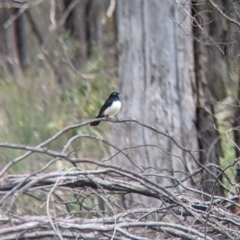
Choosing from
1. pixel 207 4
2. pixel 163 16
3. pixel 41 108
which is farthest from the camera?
pixel 41 108

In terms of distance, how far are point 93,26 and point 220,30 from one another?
7.32m

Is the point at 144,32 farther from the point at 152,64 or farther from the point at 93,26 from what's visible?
the point at 93,26

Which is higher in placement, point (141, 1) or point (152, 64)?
point (141, 1)

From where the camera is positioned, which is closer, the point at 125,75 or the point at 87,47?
the point at 125,75

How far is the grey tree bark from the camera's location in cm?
511

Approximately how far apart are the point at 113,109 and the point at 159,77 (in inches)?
43.6

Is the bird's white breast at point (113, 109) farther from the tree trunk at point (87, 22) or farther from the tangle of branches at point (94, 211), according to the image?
the tree trunk at point (87, 22)

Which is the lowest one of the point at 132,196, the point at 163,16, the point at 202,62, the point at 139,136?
the point at 132,196

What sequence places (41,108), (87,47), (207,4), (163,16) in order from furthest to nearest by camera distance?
(87,47)
(41,108)
(207,4)
(163,16)

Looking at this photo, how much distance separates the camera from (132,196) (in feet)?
17.5

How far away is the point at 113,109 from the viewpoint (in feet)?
20.4

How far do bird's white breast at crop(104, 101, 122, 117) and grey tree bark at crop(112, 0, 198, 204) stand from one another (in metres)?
0.59

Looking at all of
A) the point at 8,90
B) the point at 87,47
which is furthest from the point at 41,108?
the point at 87,47

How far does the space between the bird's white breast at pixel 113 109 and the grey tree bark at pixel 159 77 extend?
23.4 inches
